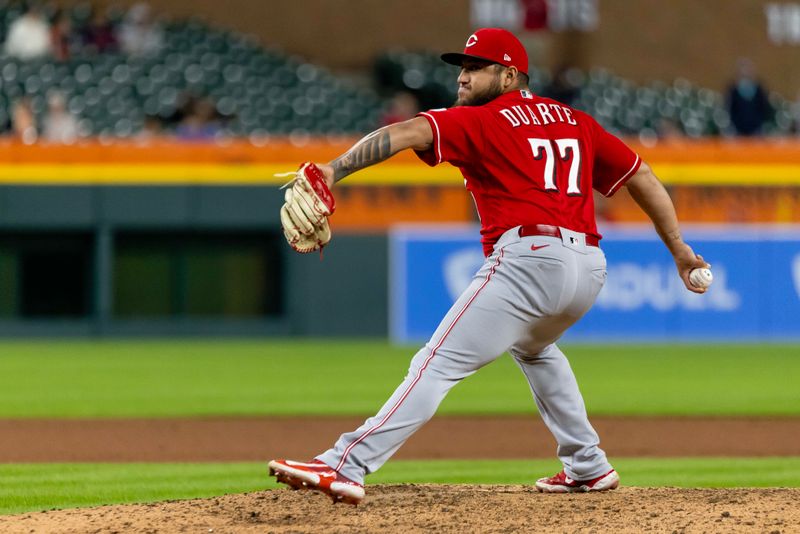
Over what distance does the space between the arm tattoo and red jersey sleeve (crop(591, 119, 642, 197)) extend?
0.93 m

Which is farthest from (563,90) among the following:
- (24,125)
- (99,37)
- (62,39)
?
(24,125)

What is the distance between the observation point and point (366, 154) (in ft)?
14.4

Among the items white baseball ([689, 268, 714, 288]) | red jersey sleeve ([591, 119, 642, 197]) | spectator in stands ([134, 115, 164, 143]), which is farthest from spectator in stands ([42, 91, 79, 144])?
white baseball ([689, 268, 714, 288])

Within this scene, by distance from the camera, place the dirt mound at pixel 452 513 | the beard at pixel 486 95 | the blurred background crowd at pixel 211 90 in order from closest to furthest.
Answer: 1. the dirt mound at pixel 452 513
2. the beard at pixel 486 95
3. the blurred background crowd at pixel 211 90

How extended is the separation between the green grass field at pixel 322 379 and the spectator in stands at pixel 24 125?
2.24 metres

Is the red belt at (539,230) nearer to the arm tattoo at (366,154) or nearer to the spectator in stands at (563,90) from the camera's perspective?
the arm tattoo at (366,154)

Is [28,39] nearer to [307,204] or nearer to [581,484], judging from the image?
[581,484]

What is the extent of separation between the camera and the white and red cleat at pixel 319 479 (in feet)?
14.4

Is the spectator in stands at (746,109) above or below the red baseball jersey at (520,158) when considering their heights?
above

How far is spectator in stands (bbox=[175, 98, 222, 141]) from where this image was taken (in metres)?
15.5

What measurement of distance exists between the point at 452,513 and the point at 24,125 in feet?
37.1

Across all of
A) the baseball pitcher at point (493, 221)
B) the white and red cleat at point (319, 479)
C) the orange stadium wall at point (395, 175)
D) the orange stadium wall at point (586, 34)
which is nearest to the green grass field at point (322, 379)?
the orange stadium wall at point (395, 175)

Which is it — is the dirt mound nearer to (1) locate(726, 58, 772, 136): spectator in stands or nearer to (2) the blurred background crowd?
(2) the blurred background crowd

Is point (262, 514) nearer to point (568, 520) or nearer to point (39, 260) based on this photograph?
point (568, 520)
